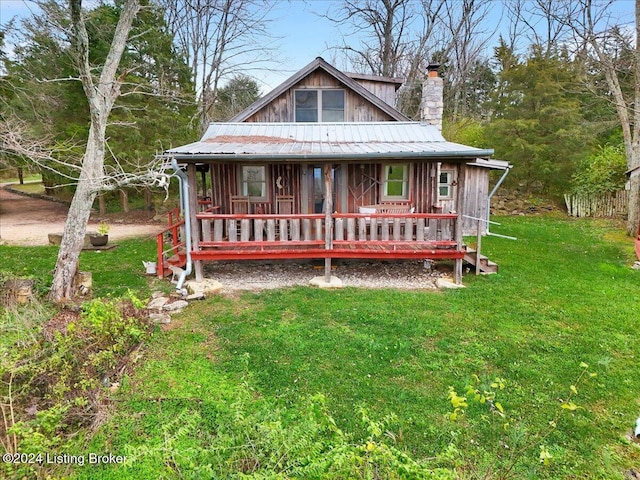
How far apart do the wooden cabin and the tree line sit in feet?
6.03

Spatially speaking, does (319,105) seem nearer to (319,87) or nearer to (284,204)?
(319,87)

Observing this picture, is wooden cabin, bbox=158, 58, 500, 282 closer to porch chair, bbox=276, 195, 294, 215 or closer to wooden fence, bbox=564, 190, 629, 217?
porch chair, bbox=276, 195, 294, 215

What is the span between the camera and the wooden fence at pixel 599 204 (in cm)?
1628

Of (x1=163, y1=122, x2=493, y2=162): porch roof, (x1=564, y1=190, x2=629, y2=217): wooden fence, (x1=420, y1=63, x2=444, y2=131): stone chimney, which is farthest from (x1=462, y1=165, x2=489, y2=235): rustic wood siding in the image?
(x1=564, y1=190, x2=629, y2=217): wooden fence

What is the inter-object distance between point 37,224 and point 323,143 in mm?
14522

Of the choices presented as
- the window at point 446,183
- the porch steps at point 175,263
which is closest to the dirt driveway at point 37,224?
the porch steps at point 175,263

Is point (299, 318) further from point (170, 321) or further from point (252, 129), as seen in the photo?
point (252, 129)

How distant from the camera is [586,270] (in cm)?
902

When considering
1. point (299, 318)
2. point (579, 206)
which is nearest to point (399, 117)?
point (299, 318)

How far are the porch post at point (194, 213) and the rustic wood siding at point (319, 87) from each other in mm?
3995

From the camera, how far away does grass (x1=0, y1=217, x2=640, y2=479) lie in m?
3.32

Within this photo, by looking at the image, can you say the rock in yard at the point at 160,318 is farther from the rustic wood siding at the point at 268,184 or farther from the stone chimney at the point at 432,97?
the stone chimney at the point at 432,97

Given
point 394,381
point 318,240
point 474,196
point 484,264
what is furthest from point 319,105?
point 394,381

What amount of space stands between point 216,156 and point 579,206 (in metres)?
16.9
